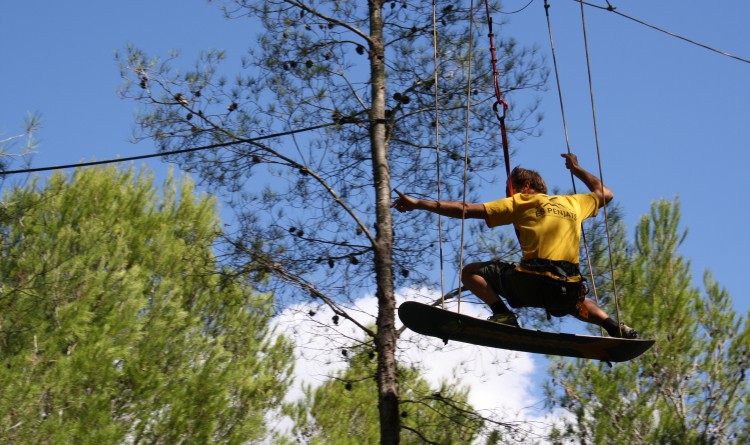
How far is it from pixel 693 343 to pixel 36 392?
945cm

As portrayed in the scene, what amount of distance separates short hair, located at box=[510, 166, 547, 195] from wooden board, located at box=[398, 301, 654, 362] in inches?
32.0

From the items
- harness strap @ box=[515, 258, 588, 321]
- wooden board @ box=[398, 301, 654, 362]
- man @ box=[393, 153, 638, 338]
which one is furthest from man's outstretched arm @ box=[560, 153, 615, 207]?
wooden board @ box=[398, 301, 654, 362]

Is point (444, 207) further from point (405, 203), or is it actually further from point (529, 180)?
point (529, 180)

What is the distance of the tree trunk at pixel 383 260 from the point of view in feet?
21.7

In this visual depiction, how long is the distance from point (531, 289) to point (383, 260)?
207 cm

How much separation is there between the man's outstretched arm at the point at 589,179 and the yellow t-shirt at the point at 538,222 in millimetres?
431

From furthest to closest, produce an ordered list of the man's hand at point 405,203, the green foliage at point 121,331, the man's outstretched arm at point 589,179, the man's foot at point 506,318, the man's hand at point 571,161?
the green foliage at point 121,331 < the man's hand at point 571,161 < the man's outstretched arm at point 589,179 < the man's foot at point 506,318 < the man's hand at point 405,203

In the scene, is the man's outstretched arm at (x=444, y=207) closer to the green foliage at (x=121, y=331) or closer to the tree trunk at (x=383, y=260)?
the tree trunk at (x=383, y=260)

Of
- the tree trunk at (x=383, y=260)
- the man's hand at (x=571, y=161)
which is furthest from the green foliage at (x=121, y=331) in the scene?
the man's hand at (x=571, y=161)

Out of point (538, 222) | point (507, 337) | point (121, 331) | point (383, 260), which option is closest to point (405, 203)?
point (538, 222)

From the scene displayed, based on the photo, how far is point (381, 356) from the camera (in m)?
6.73

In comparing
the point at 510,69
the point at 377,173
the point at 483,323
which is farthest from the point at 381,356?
the point at 510,69

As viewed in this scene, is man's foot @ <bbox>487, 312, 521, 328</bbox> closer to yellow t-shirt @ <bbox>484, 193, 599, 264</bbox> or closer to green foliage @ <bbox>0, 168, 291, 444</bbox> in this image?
yellow t-shirt @ <bbox>484, 193, 599, 264</bbox>

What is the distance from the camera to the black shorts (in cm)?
502
